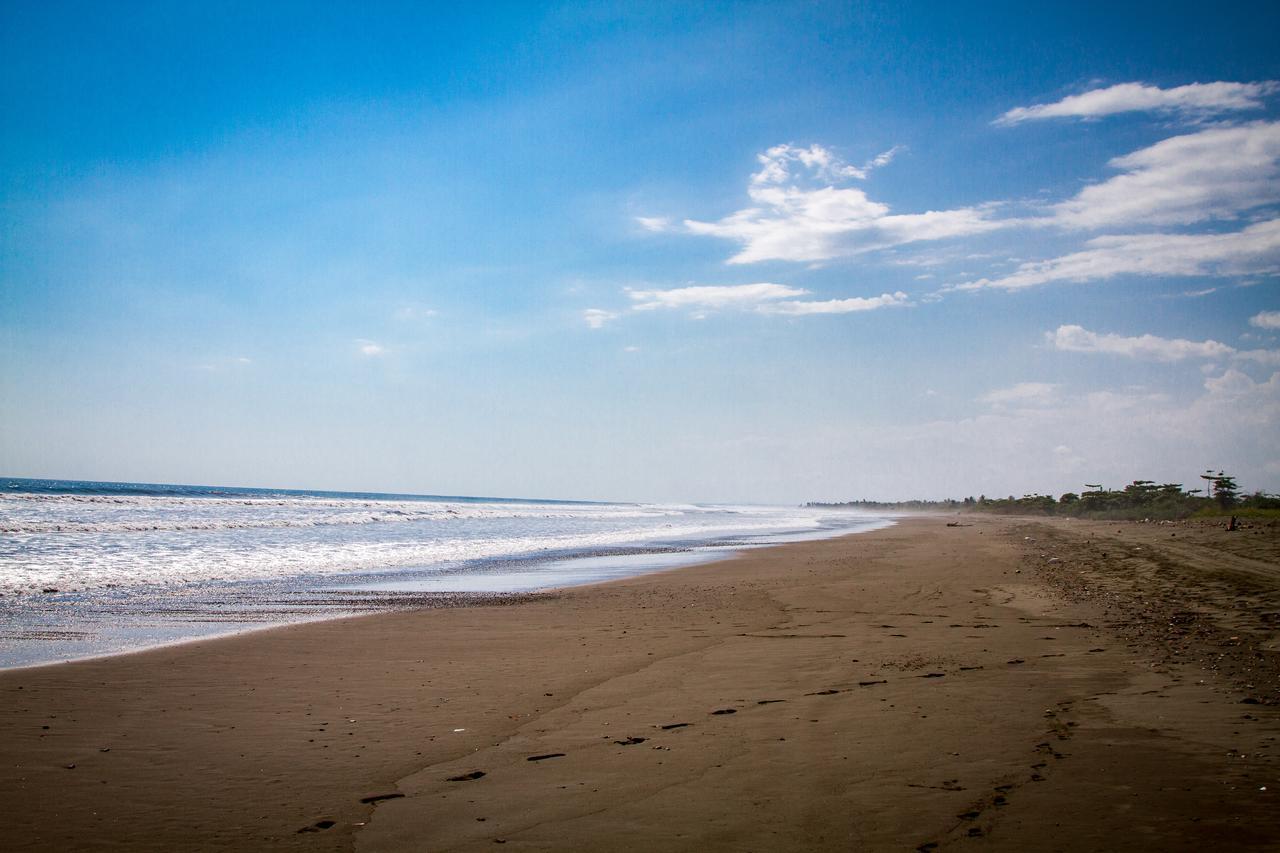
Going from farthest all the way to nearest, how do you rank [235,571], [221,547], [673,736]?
[221,547] < [235,571] < [673,736]

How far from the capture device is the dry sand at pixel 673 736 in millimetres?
4367

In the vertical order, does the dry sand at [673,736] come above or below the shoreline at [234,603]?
above

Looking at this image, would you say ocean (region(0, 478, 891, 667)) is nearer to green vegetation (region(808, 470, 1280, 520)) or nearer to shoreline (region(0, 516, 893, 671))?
shoreline (region(0, 516, 893, 671))

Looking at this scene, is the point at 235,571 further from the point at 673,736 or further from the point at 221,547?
the point at 673,736

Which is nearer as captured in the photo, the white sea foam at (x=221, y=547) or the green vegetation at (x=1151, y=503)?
the white sea foam at (x=221, y=547)

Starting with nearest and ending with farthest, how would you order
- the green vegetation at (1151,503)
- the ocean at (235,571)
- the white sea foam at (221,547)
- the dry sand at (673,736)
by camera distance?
the dry sand at (673,736), the ocean at (235,571), the white sea foam at (221,547), the green vegetation at (1151,503)

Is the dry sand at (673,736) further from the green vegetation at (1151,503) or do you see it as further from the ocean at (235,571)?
the green vegetation at (1151,503)

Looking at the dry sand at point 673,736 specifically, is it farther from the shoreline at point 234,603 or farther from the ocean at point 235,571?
the ocean at point 235,571

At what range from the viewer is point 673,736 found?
241 inches

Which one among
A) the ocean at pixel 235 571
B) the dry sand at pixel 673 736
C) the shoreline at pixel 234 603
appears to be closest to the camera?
the dry sand at pixel 673 736

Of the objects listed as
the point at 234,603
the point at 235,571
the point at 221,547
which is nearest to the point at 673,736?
the point at 234,603

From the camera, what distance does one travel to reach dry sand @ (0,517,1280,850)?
14.3ft

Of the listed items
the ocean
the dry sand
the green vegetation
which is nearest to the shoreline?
the ocean

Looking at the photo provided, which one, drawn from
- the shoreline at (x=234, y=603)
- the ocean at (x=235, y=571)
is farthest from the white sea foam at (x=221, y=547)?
the shoreline at (x=234, y=603)
